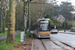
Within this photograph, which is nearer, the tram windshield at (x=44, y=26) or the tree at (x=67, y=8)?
the tram windshield at (x=44, y=26)

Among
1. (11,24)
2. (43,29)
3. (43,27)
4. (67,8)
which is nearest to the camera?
(11,24)

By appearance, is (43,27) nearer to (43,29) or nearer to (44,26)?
(44,26)

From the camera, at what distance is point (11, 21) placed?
1334 centimetres

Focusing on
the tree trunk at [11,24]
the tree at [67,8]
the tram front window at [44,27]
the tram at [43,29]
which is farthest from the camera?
the tree at [67,8]

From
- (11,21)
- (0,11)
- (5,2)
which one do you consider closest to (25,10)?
(5,2)

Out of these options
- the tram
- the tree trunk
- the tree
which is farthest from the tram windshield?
the tree

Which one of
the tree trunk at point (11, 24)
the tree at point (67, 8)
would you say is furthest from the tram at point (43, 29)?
the tree at point (67, 8)

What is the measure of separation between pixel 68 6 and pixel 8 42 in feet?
235

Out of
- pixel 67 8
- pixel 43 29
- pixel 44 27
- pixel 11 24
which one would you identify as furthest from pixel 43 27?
pixel 67 8

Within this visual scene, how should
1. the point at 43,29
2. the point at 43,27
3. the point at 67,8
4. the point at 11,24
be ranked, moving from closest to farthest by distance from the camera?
the point at 11,24
the point at 43,29
the point at 43,27
the point at 67,8

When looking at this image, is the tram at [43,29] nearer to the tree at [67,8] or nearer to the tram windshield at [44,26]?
the tram windshield at [44,26]

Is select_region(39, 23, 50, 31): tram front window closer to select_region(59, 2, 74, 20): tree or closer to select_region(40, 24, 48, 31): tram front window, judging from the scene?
select_region(40, 24, 48, 31): tram front window

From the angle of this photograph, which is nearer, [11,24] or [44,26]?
[11,24]

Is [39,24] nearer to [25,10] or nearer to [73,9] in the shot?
[25,10]
